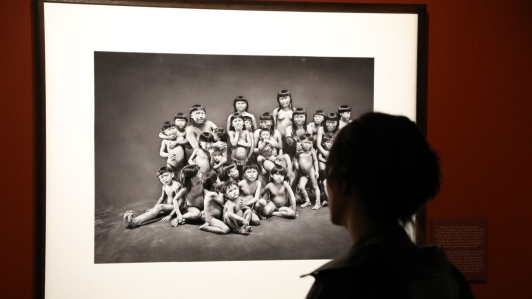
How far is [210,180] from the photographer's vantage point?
1.76 metres

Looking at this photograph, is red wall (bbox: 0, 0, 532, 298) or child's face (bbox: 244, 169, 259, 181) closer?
child's face (bbox: 244, 169, 259, 181)

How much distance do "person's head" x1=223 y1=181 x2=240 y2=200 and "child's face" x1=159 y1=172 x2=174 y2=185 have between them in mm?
220

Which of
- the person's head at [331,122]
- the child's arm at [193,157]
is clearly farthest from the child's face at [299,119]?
the child's arm at [193,157]

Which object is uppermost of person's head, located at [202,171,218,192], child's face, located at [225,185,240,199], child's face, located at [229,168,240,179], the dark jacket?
child's face, located at [229,168,240,179]

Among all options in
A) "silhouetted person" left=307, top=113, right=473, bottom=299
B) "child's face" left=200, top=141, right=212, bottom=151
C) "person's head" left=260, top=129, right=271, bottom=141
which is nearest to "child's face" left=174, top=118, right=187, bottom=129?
"child's face" left=200, top=141, right=212, bottom=151

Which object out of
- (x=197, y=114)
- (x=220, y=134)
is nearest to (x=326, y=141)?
(x=220, y=134)

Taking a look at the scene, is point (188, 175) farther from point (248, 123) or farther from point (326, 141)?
point (326, 141)

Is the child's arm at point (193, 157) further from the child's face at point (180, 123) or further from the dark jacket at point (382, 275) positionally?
the dark jacket at point (382, 275)

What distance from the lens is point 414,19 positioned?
184 cm

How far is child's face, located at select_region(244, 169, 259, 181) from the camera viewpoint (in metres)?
1.78

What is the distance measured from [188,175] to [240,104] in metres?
0.36

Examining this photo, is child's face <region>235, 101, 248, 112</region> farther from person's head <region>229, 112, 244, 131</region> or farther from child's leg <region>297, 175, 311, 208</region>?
child's leg <region>297, 175, 311, 208</region>
